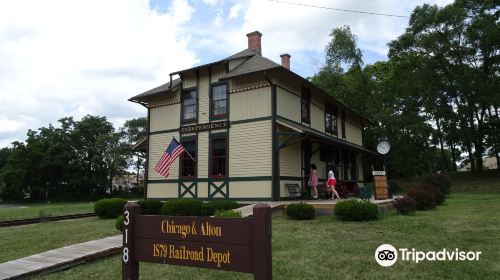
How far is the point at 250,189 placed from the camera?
1773 cm

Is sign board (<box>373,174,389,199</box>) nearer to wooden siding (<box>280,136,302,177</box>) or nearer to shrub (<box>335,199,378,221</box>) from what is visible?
wooden siding (<box>280,136,302,177</box>)

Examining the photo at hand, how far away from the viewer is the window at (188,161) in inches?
784

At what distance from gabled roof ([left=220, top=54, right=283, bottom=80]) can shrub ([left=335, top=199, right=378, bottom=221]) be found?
286 inches

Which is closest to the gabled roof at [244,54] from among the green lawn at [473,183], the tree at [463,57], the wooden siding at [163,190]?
the wooden siding at [163,190]

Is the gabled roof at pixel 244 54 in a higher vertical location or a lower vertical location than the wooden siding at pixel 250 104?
higher

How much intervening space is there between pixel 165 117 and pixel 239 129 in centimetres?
495

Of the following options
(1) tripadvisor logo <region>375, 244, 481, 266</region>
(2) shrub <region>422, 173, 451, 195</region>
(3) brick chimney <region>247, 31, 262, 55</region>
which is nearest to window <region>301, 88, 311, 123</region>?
(3) brick chimney <region>247, 31, 262, 55</region>

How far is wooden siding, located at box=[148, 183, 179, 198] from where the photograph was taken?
20.4 meters

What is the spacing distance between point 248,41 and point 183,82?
452 centimetres

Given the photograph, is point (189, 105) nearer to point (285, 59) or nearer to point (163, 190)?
point (163, 190)

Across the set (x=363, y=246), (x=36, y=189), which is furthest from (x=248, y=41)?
(x=36, y=189)

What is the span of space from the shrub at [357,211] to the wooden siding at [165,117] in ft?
37.1

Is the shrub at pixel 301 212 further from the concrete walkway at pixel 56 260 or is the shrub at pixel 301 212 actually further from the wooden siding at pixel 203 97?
the wooden siding at pixel 203 97

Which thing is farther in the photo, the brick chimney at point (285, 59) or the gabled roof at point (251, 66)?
the brick chimney at point (285, 59)
